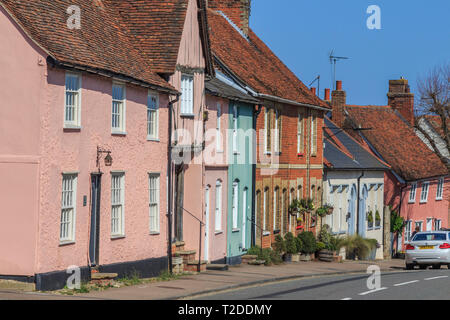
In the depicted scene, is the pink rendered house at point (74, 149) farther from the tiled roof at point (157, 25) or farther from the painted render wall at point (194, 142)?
the painted render wall at point (194, 142)

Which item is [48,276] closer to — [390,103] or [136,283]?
[136,283]

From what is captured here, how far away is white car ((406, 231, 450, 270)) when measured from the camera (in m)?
35.2

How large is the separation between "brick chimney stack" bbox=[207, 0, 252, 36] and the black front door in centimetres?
1985

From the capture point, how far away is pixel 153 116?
25578mm

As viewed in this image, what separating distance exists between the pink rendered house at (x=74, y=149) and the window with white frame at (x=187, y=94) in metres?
2.08

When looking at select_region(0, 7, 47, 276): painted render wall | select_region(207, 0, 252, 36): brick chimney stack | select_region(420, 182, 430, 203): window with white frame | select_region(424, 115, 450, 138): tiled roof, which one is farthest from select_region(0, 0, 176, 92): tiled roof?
select_region(424, 115, 450, 138): tiled roof

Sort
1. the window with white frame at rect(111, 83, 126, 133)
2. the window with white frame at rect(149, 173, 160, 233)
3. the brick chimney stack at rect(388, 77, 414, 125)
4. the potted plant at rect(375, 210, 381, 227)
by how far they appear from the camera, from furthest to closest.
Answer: the brick chimney stack at rect(388, 77, 414, 125) < the potted plant at rect(375, 210, 381, 227) < the window with white frame at rect(149, 173, 160, 233) < the window with white frame at rect(111, 83, 126, 133)

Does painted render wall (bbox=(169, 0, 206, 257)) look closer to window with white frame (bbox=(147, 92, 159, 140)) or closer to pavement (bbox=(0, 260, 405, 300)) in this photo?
pavement (bbox=(0, 260, 405, 300))

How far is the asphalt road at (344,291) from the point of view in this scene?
20438 millimetres

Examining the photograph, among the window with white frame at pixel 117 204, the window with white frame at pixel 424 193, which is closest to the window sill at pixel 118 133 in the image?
the window with white frame at pixel 117 204

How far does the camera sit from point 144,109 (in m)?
24.6

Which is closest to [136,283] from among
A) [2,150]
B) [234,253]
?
→ [2,150]
